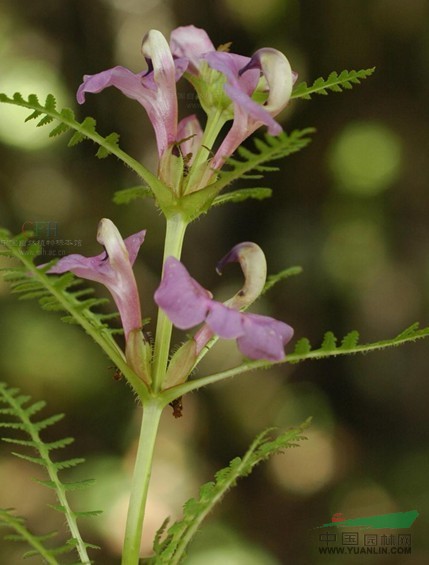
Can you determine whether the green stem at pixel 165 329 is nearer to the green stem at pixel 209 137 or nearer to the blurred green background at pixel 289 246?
the green stem at pixel 209 137

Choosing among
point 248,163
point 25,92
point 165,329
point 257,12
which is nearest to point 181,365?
point 165,329

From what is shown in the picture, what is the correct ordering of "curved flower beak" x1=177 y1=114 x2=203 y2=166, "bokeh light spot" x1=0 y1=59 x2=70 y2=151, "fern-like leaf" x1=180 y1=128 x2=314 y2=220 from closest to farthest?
"fern-like leaf" x1=180 y1=128 x2=314 y2=220
"curved flower beak" x1=177 y1=114 x2=203 y2=166
"bokeh light spot" x1=0 y1=59 x2=70 y2=151

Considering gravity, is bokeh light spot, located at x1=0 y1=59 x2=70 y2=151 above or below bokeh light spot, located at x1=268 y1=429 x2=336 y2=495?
above

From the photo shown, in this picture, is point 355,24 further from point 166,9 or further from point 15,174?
point 15,174

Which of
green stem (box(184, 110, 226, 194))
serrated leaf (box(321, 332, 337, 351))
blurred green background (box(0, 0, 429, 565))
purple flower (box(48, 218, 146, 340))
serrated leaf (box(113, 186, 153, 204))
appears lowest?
serrated leaf (box(321, 332, 337, 351))

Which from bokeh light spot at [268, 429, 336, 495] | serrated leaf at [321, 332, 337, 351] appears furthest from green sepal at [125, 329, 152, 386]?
bokeh light spot at [268, 429, 336, 495]

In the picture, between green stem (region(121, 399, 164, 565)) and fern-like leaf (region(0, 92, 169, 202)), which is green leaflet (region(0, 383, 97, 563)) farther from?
fern-like leaf (region(0, 92, 169, 202))
